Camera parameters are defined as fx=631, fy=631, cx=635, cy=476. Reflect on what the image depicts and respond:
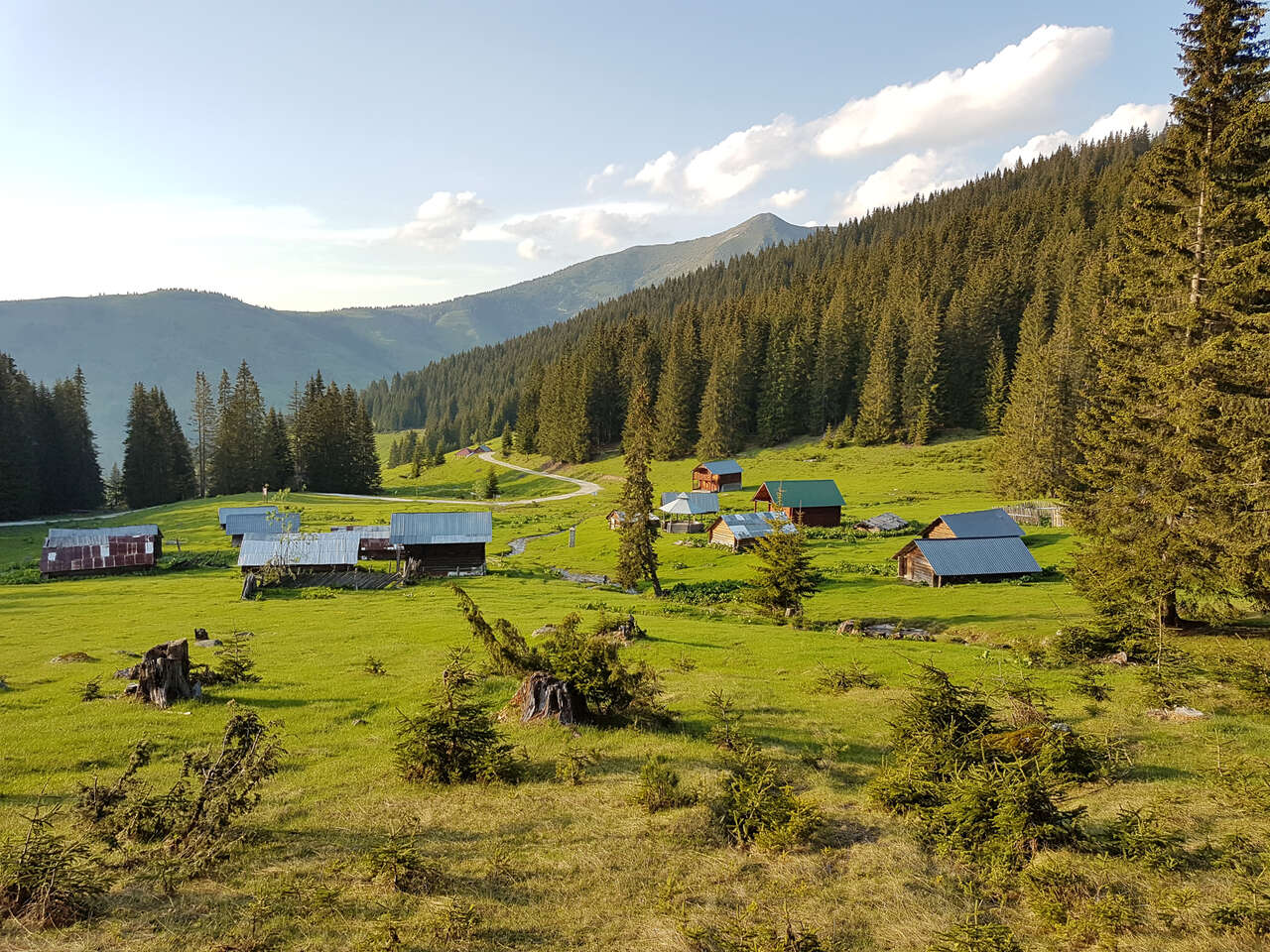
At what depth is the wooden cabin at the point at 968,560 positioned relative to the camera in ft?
136

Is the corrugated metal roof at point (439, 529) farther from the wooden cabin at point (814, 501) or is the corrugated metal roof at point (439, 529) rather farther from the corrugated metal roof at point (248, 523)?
the wooden cabin at point (814, 501)

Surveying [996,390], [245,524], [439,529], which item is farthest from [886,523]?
[245,524]

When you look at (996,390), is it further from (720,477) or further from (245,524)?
(245,524)

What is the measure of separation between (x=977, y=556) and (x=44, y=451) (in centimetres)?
12027

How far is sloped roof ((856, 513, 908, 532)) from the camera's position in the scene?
5803cm

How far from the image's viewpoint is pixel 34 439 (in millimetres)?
91000

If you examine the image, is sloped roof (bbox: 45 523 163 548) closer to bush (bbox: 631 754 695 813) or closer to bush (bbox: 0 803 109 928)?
bush (bbox: 0 803 109 928)

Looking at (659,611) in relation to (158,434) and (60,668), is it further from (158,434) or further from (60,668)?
(158,434)

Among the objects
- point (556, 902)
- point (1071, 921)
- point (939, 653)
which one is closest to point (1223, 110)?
point (939, 653)

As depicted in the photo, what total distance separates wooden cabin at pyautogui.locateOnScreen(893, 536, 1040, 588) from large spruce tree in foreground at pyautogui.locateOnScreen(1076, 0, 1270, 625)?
16900 mm

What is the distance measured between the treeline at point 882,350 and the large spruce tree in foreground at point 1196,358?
4582cm

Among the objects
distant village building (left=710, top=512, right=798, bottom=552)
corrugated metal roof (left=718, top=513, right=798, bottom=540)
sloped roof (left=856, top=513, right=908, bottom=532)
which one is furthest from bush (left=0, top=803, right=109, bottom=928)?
sloped roof (left=856, top=513, right=908, bottom=532)

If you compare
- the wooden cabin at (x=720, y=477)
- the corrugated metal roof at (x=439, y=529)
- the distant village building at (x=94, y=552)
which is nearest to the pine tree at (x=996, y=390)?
the wooden cabin at (x=720, y=477)

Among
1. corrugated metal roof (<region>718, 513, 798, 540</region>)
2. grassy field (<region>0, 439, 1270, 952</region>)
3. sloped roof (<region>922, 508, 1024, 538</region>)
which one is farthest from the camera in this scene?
corrugated metal roof (<region>718, 513, 798, 540</region>)
